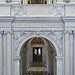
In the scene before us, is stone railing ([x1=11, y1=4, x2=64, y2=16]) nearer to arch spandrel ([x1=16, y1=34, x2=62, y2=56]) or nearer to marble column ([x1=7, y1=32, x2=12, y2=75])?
arch spandrel ([x1=16, y1=34, x2=62, y2=56])

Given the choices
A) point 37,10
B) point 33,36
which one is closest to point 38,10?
point 37,10

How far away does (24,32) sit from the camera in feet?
44.0

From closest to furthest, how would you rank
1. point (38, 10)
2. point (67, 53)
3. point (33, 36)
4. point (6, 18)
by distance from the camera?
1. point (6, 18)
2. point (67, 53)
3. point (38, 10)
4. point (33, 36)

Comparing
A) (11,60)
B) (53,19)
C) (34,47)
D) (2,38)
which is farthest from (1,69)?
(34,47)

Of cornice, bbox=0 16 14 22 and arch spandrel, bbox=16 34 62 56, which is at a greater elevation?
cornice, bbox=0 16 14 22

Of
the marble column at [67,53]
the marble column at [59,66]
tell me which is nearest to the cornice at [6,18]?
the marble column at [67,53]

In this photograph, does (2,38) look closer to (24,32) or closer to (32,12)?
(24,32)

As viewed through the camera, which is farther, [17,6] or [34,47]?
[34,47]

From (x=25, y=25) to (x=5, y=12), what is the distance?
5.42ft

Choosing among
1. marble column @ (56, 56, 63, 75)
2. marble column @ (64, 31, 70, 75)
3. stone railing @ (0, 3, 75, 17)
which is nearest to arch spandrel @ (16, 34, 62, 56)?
marble column @ (56, 56, 63, 75)

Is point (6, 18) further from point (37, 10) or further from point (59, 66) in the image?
point (59, 66)

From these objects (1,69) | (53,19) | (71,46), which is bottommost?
(1,69)

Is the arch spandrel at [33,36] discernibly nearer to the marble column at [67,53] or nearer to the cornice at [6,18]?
the marble column at [67,53]

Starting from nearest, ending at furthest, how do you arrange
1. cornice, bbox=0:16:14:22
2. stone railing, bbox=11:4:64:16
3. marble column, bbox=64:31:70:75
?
cornice, bbox=0:16:14:22 < marble column, bbox=64:31:70:75 < stone railing, bbox=11:4:64:16
